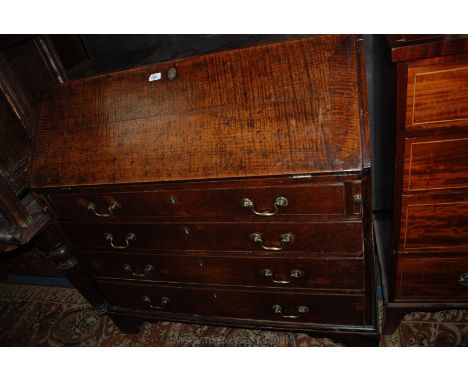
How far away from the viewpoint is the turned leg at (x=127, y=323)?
2.01 meters

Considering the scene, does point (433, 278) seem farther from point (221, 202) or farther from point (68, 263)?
point (68, 263)

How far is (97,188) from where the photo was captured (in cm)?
139

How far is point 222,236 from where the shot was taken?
4.62 feet

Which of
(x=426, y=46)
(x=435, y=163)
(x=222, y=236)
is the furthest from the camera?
(x=222, y=236)

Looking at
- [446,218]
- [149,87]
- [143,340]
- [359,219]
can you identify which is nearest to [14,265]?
[143,340]

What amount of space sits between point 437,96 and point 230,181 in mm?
710

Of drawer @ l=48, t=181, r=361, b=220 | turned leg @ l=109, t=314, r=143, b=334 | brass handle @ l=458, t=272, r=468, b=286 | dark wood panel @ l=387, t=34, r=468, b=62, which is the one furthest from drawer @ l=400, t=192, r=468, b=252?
turned leg @ l=109, t=314, r=143, b=334

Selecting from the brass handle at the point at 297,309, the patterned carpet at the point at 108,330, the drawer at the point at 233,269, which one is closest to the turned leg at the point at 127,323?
the patterned carpet at the point at 108,330

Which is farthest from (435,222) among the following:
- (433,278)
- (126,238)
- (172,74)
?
(126,238)

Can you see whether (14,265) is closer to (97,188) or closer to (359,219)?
(97,188)

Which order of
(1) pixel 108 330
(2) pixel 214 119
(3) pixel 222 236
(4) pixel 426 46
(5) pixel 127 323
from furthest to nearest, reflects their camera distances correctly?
(1) pixel 108 330, (5) pixel 127 323, (3) pixel 222 236, (2) pixel 214 119, (4) pixel 426 46

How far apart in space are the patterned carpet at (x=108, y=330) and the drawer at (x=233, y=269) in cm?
59

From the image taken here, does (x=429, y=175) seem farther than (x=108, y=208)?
No
